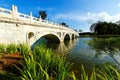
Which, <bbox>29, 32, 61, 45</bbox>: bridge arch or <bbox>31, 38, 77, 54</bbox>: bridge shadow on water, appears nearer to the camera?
<bbox>29, 32, 61, 45</bbox>: bridge arch

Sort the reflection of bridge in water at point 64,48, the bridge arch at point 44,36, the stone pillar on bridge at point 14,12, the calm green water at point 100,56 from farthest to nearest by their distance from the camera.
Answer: the reflection of bridge in water at point 64,48, the bridge arch at point 44,36, the stone pillar on bridge at point 14,12, the calm green water at point 100,56

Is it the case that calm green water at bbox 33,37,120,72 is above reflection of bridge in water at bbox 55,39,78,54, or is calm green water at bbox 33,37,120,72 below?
above

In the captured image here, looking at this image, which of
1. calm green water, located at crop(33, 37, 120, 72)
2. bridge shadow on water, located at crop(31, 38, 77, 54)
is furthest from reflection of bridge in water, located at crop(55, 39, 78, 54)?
calm green water, located at crop(33, 37, 120, 72)

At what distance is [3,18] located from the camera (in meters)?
13.9

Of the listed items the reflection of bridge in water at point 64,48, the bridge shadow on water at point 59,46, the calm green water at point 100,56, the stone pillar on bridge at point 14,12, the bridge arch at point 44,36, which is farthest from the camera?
→ the reflection of bridge in water at point 64,48

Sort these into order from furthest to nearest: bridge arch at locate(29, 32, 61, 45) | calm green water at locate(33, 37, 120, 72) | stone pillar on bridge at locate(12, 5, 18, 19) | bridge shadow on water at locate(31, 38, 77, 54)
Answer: bridge shadow on water at locate(31, 38, 77, 54)
bridge arch at locate(29, 32, 61, 45)
stone pillar on bridge at locate(12, 5, 18, 19)
calm green water at locate(33, 37, 120, 72)

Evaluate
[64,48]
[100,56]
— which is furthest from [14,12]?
[64,48]

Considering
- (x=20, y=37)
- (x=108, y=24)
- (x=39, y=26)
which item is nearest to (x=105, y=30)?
(x=108, y=24)

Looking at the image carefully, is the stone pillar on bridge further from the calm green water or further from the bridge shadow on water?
the calm green water

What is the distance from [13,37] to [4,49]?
4.04m

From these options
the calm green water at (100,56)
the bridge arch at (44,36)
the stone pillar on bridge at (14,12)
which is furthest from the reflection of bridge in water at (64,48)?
the stone pillar on bridge at (14,12)

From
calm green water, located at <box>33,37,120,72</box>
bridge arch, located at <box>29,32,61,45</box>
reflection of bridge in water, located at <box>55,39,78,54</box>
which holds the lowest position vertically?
reflection of bridge in water, located at <box>55,39,78,54</box>

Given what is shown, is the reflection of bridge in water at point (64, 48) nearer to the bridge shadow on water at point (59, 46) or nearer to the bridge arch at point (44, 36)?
the bridge shadow on water at point (59, 46)

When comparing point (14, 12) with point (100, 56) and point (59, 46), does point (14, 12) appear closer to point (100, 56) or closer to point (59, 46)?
point (100, 56)
